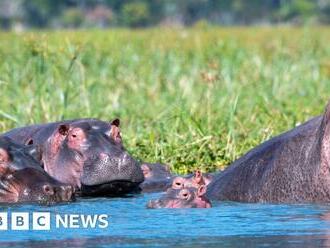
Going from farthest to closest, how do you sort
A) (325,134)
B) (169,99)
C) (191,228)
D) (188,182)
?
(169,99) < (188,182) < (325,134) < (191,228)

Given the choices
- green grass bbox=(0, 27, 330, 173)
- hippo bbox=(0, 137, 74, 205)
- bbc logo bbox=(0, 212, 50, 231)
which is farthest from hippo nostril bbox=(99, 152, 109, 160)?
green grass bbox=(0, 27, 330, 173)

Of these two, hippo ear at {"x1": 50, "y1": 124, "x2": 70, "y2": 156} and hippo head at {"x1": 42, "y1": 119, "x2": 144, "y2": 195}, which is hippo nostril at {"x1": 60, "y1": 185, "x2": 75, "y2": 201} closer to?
hippo head at {"x1": 42, "y1": 119, "x2": 144, "y2": 195}

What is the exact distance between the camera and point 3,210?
800cm

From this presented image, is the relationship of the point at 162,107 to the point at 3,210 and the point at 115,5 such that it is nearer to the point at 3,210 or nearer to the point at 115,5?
the point at 3,210

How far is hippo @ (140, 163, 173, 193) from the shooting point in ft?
30.5

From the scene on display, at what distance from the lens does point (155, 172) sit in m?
9.52

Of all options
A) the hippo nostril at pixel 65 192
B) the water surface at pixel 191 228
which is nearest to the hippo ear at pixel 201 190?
the water surface at pixel 191 228

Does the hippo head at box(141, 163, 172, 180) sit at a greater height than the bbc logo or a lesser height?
greater

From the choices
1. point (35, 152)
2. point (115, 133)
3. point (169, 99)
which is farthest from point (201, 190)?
point (169, 99)

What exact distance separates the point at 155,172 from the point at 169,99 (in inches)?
155

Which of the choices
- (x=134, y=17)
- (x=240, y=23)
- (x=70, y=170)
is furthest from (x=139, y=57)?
(x=240, y=23)

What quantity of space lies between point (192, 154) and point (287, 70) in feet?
16.5

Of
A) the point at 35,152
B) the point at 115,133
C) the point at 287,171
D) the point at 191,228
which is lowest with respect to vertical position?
the point at 191,228

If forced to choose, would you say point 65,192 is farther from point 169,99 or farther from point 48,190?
point 169,99
